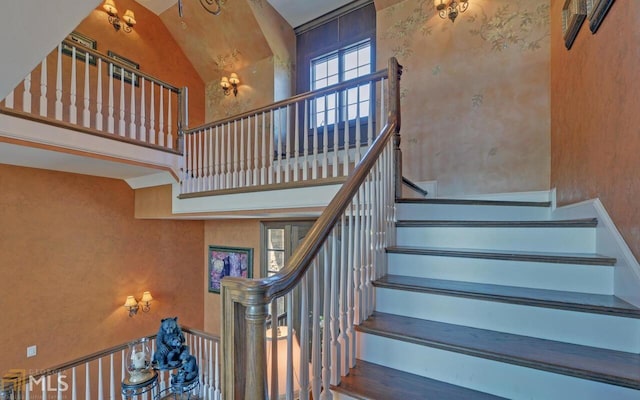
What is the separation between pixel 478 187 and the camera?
312cm

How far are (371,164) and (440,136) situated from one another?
6.66ft

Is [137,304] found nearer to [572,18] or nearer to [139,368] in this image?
[139,368]

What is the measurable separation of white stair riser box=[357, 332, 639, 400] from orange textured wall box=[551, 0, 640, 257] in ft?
1.79

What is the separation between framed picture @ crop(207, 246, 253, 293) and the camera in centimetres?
491

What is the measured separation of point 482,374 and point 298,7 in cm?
480

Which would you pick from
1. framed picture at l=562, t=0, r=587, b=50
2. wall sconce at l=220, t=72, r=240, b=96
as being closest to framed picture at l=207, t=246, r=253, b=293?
wall sconce at l=220, t=72, r=240, b=96

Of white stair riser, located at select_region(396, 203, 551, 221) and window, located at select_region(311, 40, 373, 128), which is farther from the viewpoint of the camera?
window, located at select_region(311, 40, 373, 128)

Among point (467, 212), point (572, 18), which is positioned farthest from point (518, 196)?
point (572, 18)

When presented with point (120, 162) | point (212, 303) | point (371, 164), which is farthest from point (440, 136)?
point (212, 303)

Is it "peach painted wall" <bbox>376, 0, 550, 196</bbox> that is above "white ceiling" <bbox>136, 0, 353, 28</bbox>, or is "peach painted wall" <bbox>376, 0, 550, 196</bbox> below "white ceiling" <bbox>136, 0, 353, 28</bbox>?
below

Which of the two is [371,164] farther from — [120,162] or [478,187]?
[120,162]

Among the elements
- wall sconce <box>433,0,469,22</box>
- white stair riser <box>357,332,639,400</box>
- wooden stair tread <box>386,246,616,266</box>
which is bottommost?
white stair riser <box>357,332,639,400</box>

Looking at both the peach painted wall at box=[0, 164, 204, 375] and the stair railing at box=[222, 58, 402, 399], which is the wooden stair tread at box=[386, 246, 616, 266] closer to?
the stair railing at box=[222, 58, 402, 399]

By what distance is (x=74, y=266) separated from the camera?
152 inches
